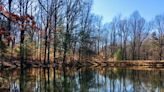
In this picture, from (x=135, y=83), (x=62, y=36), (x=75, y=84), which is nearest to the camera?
(x=75, y=84)

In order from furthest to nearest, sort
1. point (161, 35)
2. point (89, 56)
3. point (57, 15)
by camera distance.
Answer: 1. point (161, 35)
2. point (89, 56)
3. point (57, 15)

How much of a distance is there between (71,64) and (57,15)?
23.6ft

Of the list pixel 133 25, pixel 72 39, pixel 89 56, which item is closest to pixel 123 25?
pixel 133 25

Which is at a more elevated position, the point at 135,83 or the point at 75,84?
the point at 75,84

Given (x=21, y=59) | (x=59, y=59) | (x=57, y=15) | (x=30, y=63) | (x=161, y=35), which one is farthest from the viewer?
(x=161, y=35)

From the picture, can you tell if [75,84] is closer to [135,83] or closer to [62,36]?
[135,83]

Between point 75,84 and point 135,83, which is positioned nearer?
point 75,84

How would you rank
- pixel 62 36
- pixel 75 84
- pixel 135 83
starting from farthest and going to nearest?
pixel 62 36 → pixel 135 83 → pixel 75 84

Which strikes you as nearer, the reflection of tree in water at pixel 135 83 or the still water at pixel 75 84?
the still water at pixel 75 84

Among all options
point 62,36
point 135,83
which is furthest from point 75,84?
point 62,36

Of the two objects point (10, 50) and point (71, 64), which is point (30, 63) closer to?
point (10, 50)

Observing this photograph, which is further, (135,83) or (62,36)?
(62,36)

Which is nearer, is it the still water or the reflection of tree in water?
the still water

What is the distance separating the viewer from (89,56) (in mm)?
62531
